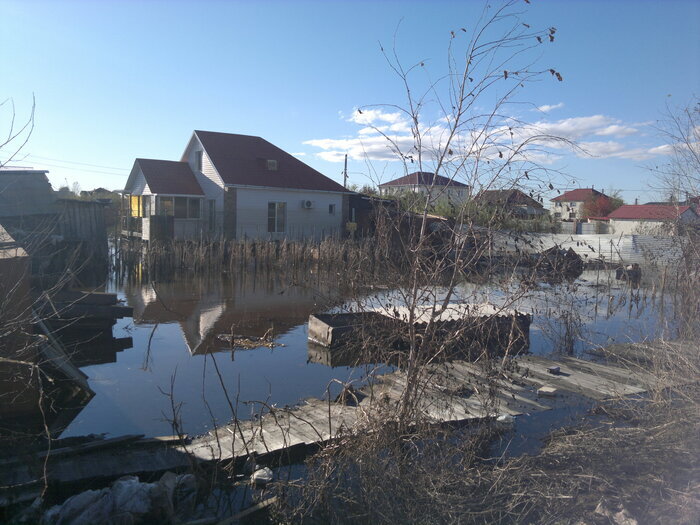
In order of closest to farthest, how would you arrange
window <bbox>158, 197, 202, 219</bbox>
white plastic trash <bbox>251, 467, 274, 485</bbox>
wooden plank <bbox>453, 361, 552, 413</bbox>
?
1. white plastic trash <bbox>251, 467, 274, 485</bbox>
2. wooden plank <bbox>453, 361, 552, 413</bbox>
3. window <bbox>158, 197, 202, 219</bbox>

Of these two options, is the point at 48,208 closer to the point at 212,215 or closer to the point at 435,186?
the point at 212,215

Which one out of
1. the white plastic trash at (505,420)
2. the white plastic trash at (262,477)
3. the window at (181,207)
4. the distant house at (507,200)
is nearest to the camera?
the distant house at (507,200)

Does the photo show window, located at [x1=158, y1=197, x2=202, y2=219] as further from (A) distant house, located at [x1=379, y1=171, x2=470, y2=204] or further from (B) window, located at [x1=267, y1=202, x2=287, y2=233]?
(A) distant house, located at [x1=379, y1=171, x2=470, y2=204]

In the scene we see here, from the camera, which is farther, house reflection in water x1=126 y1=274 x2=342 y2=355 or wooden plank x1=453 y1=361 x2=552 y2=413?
house reflection in water x1=126 y1=274 x2=342 y2=355

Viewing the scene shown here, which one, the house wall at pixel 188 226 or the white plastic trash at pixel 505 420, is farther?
the house wall at pixel 188 226

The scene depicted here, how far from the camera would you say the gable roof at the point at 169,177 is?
26.1 meters

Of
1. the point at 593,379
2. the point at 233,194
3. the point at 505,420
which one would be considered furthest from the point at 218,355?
the point at 233,194

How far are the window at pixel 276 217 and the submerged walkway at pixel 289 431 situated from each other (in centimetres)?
1952

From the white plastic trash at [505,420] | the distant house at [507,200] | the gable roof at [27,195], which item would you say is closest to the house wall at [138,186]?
the gable roof at [27,195]

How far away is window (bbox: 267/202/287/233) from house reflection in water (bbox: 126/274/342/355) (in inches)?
327

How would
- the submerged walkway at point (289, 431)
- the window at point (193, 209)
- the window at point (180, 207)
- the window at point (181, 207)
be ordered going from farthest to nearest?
the window at point (193, 209) < the window at point (180, 207) < the window at point (181, 207) < the submerged walkway at point (289, 431)

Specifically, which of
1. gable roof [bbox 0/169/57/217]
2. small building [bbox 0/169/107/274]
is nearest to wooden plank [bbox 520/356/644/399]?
small building [bbox 0/169/107/274]

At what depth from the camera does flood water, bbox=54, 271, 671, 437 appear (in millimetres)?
6695

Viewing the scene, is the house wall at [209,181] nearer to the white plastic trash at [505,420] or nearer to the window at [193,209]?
the window at [193,209]
